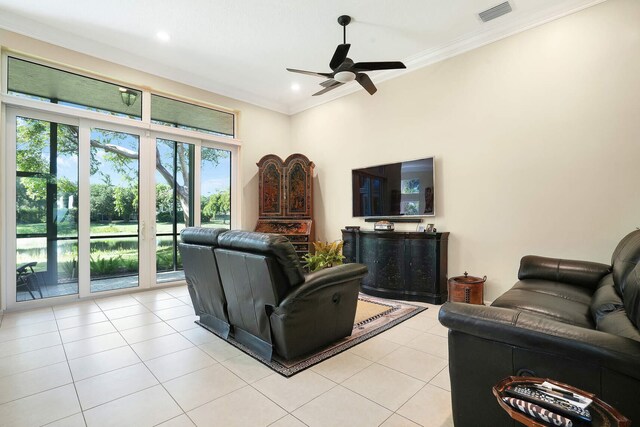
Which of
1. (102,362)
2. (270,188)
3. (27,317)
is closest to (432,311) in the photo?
(102,362)

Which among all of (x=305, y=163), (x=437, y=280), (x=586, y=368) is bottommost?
(x=437, y=280)

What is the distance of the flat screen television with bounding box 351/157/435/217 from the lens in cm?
446

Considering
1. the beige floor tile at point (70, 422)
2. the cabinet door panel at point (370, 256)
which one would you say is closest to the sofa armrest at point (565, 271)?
the cabinet door panel at point (370, 256)

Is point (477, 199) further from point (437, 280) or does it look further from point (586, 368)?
point (586, 368)

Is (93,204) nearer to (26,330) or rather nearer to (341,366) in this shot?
(26,330)

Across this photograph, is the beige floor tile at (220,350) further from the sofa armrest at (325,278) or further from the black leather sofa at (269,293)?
the sofa armrest at (325,278)

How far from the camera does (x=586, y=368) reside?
1.24m

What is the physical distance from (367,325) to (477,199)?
2.21m

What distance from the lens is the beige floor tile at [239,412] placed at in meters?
1.81

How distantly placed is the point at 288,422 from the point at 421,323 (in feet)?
6.83

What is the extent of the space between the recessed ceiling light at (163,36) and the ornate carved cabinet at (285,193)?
2.46m

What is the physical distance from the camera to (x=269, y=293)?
2.38 m

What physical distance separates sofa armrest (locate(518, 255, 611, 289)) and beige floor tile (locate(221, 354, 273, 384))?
107 inches

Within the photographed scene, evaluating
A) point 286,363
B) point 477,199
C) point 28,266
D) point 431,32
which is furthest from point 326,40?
point 28,266
